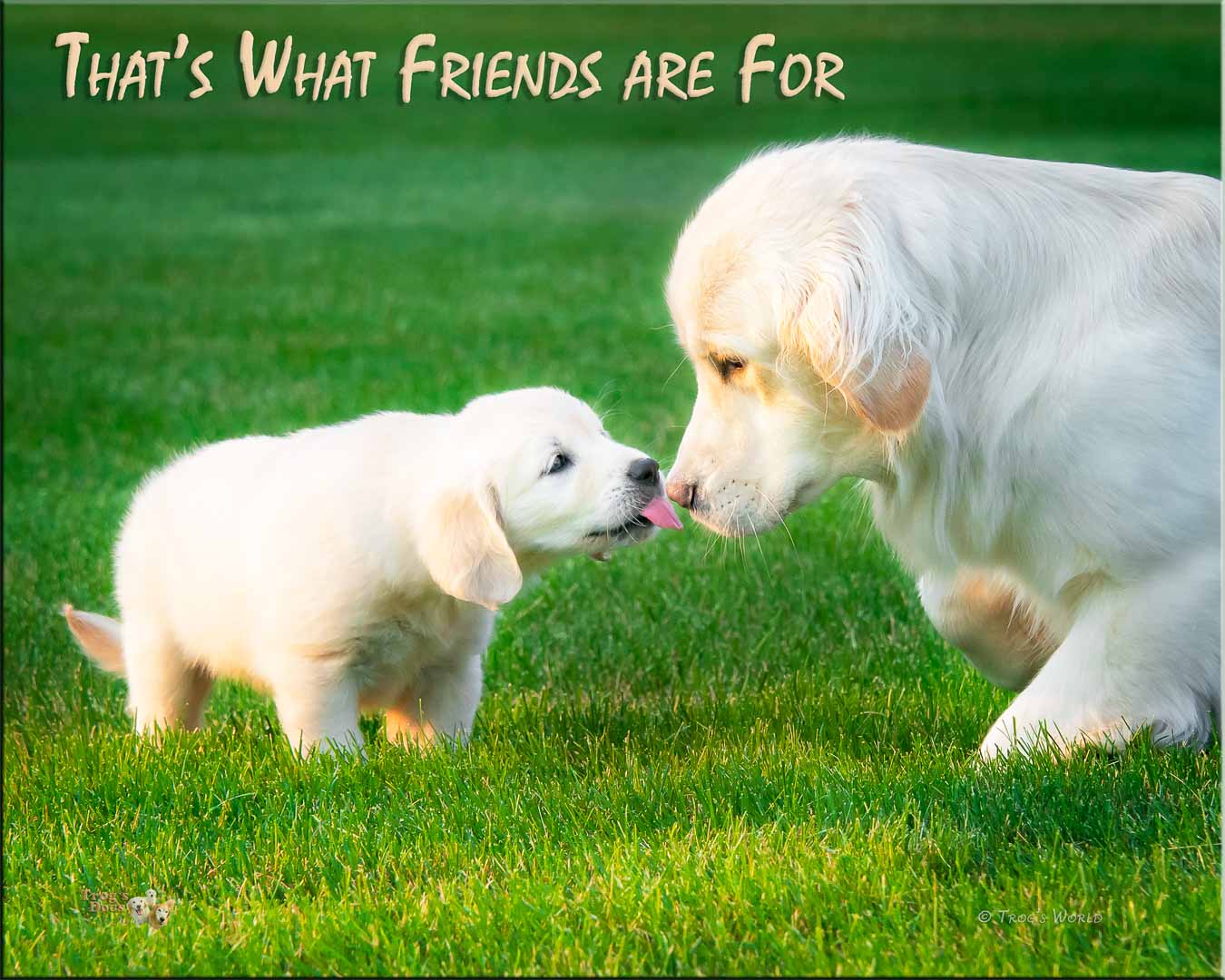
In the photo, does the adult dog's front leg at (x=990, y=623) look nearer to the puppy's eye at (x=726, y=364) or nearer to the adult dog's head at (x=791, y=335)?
the adult dog's head at (x=791, y=335)

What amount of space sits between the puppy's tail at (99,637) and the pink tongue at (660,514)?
6.24ft

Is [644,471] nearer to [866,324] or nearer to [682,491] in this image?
[682,491]

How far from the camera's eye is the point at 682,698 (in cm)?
435

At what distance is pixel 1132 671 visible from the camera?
10.9ft

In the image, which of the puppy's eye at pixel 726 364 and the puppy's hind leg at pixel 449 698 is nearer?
the puppy's eye at pixel 726 364

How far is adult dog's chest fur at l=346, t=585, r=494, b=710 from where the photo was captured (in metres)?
3.90

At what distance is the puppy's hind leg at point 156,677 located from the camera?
4.39m

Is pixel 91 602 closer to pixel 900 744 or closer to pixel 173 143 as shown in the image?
pixel 900 744

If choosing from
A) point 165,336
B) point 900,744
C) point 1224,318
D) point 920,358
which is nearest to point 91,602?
point 900,744

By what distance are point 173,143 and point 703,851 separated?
21388 millimetres

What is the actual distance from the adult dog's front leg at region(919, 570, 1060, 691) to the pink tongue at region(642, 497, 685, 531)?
2.11ft

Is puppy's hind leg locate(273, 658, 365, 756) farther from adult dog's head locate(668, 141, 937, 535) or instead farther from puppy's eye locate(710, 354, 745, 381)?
puppy's eye locate(710, 354, 745, 381)

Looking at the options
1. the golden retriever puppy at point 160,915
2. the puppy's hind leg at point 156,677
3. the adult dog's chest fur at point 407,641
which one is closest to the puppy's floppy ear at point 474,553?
the adult dog's chest fur at point 407,641

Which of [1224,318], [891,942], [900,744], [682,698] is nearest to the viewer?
[891,942]
